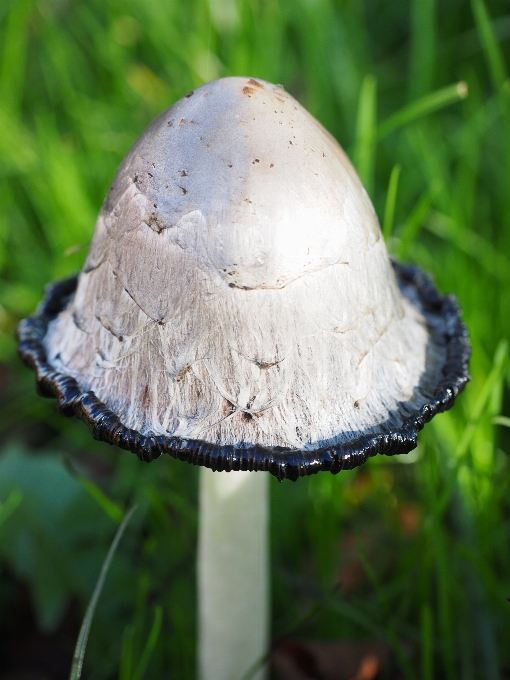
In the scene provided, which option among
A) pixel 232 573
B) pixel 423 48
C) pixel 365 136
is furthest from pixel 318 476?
pixel 423 48

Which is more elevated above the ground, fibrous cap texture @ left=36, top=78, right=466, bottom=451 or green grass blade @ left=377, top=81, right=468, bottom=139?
green grass blade @ left=377, top=81, right=468, bottom=139

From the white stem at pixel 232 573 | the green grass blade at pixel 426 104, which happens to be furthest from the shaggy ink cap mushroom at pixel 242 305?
the green grass blade at pixel 426 104

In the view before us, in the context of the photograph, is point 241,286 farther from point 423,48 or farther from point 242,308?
point 423,48

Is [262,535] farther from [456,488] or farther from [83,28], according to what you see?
[83,28]

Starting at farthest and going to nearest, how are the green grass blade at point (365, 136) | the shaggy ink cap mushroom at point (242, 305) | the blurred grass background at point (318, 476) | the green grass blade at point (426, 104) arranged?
1. the green grass blade at point (365, 136)
2. the green grass blade at point (426, 104)
3. the blurred grass background at point (318, 476)
4. the shaggy ink cap mushroom at point (242, 305)

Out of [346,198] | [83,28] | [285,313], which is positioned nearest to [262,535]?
[285,313]

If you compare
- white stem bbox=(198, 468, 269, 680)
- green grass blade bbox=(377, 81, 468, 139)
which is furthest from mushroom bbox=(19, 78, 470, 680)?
green grass blade bbox=(377, 81, 468, 139)

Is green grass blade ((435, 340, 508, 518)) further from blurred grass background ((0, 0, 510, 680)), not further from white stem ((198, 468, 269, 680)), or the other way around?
white stem ((198, 468, 269, 680))

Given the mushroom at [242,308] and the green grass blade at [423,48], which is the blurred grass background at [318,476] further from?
the mushroom at [242,308]
